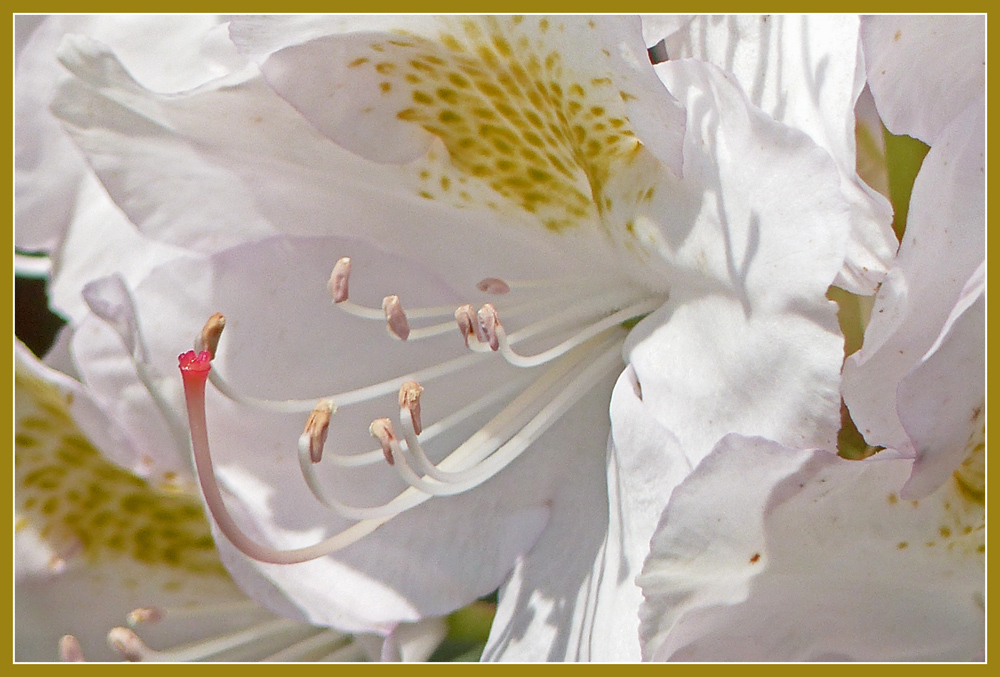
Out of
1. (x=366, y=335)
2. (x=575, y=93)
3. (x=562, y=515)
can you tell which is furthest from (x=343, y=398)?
(x=575, y=93)

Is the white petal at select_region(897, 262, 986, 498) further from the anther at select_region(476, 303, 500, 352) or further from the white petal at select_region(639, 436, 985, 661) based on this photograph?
→ the anther at select_region(476, 303, 500, 352)

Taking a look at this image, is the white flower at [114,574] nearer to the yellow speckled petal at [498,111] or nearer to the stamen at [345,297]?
the stamen at [345,297]

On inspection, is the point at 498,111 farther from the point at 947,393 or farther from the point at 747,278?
the point at 947,393

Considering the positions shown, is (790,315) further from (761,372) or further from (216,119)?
(216,119)

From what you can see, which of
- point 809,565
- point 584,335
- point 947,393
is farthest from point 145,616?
point 947,393

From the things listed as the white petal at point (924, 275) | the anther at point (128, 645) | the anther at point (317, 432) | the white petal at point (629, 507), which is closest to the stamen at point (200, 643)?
the anther at point (128, 645)

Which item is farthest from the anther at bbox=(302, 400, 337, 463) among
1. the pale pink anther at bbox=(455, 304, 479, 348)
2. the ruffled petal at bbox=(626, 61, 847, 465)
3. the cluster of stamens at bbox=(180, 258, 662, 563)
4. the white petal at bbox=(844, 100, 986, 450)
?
the white petal at bbox=(844, 100, 986, 450)
